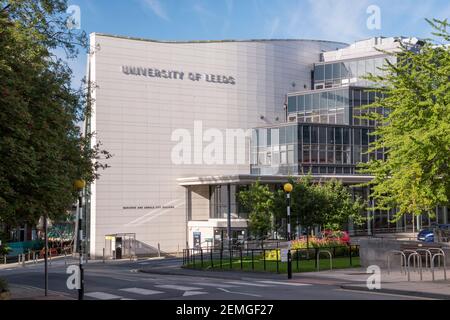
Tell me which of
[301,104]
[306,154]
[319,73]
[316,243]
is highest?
[319,73]

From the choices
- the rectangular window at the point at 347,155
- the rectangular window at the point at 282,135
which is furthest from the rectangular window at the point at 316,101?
the rectangular window at the point at 282,135

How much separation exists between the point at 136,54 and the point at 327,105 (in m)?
21.9

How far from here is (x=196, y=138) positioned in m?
68.4

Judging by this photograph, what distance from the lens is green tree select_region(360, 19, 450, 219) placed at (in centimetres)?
2148

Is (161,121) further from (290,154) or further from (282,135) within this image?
(290,154)

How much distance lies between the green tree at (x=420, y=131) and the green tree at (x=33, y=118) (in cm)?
1149

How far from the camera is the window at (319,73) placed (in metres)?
78.6

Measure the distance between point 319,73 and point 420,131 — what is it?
2270 inches

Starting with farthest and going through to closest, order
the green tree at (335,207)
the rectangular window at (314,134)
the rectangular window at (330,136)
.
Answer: the rectangular window at (330,136), the rectangular window at (314,134), the green tree at (335,207)

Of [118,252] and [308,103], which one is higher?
[308,103]

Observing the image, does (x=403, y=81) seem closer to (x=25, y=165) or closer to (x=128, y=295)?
(x=128, y=295)

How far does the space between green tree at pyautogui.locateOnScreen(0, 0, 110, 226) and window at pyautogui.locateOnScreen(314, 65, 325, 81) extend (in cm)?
5801

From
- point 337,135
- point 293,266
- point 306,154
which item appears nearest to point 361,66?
point 337,135

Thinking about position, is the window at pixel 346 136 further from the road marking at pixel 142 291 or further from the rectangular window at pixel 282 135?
the road marking at pixel 142 291
